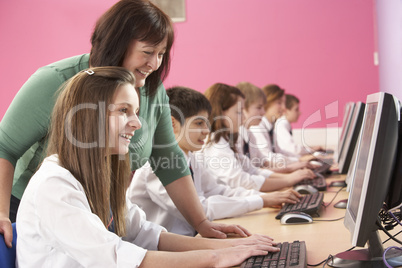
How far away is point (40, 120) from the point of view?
1.37m

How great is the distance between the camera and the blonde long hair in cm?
113

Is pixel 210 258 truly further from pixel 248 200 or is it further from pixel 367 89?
pixel 367 89

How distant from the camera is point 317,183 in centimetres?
252

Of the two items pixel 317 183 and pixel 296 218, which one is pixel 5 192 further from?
pixel 317 183

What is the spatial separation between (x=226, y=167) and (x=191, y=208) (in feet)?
3.62

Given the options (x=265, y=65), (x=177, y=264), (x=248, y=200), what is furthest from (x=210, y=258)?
(x=265, y=65)

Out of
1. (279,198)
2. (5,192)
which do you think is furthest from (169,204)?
(5,192)

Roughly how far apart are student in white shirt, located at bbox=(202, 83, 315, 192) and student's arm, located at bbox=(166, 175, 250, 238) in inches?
36.9

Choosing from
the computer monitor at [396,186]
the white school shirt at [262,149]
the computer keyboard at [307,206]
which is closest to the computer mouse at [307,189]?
the computer keyboard at [307,206]

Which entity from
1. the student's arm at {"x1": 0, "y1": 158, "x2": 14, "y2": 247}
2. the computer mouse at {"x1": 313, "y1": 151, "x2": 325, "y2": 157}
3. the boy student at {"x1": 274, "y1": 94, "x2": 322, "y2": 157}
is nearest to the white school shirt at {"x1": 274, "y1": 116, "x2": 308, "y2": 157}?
the boy student at {"x1": 274, "y1": 94, "x2": 322, "y2": 157}

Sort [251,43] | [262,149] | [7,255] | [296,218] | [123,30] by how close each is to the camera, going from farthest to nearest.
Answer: [251,43] → [262,149] → [296,218] → [123,30] → [7,255]

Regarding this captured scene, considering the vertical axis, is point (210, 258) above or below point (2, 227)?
below

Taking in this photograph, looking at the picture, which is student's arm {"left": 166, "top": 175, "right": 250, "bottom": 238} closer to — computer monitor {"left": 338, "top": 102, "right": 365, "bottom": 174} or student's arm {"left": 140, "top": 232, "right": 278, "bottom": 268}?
student's arm {"left": 140, "top": 232, "right": 278, "bottom": 268}

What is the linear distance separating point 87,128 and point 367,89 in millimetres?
4547
